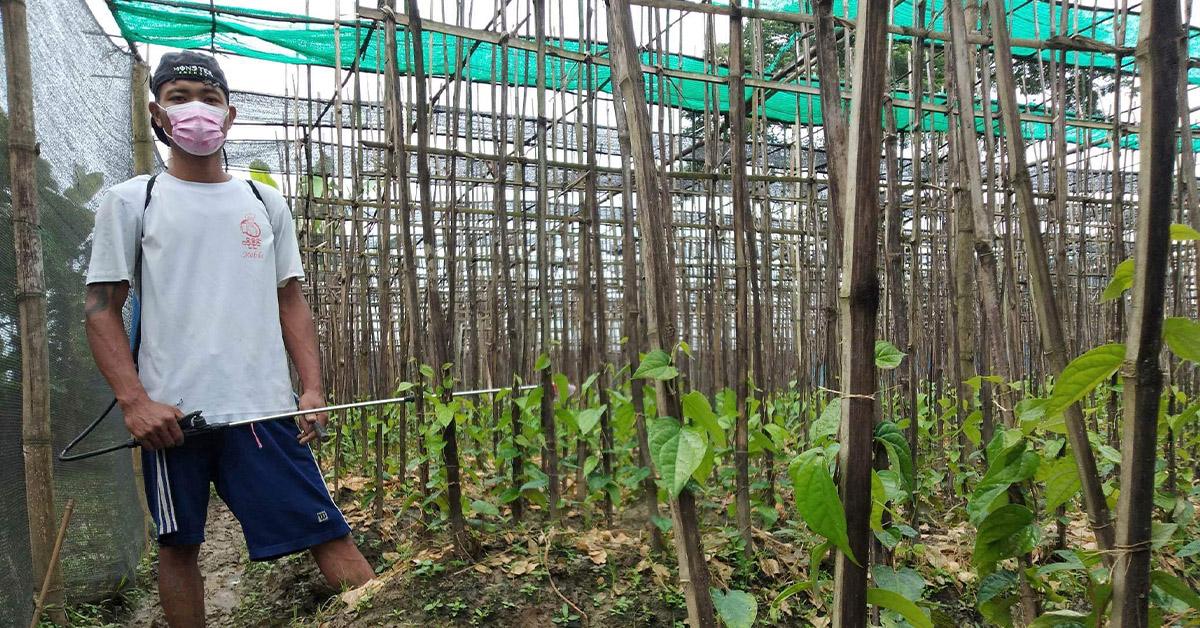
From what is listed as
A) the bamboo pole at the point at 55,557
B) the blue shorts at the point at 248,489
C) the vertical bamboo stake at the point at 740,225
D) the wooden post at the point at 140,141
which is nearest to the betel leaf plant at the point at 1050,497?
the vertical bamboo stake at the point at 740,225

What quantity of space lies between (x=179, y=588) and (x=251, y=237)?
3.44 feet

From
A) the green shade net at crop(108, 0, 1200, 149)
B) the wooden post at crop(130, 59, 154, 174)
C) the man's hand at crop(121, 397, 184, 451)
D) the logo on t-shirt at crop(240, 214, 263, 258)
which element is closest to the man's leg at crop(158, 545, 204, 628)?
the man's hand at crop(121, 397, 184, 451)

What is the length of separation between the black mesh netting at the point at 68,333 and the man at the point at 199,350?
1.35ft

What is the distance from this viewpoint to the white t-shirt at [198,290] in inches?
81.8

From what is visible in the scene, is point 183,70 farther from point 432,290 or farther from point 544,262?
point 544,262

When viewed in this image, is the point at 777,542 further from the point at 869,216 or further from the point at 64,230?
the point at 64,230

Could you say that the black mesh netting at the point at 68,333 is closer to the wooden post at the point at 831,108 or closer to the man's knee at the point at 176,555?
the man's knee at the point at 176,555

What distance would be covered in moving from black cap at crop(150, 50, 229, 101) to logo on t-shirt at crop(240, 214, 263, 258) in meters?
0.45

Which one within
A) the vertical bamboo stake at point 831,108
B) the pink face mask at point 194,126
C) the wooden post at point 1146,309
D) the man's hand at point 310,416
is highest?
the pink face mask at point 194,126

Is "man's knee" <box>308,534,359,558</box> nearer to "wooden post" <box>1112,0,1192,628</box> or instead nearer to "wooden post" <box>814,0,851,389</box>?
"wooden post" <box>814,0,851,389</box>

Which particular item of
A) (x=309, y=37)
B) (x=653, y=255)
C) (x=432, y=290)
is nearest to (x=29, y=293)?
(x=432, y=290)

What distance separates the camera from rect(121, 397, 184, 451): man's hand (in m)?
1.93

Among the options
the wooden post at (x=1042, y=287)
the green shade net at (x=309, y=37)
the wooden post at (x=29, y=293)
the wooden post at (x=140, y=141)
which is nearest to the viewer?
the wooden post at (x=1042, y=287)

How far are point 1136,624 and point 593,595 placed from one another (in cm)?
181
